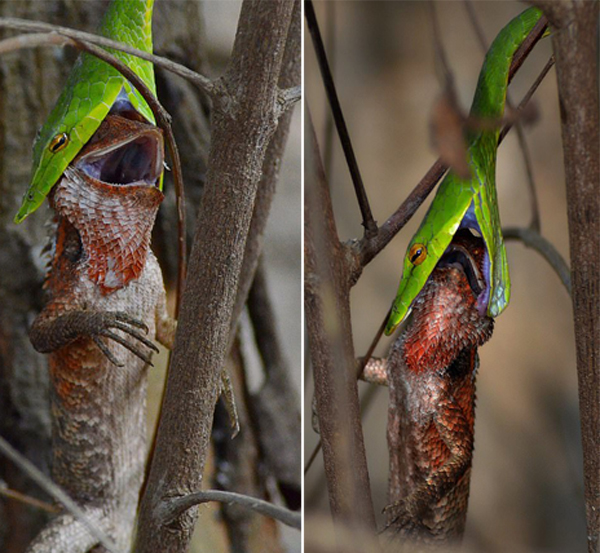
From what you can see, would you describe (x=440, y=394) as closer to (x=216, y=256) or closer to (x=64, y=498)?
(x=216, y=256)

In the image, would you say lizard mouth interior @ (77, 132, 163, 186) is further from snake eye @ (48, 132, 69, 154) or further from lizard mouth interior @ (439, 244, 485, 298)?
lizard mouth interior @ (439, 244, 485, 298)

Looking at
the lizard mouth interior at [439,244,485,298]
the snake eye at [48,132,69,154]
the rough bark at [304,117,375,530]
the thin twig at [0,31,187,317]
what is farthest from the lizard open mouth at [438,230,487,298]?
the snake eye at [48,132,69,154]

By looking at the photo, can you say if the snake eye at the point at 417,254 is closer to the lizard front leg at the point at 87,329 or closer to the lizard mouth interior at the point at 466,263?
the lizard mouth interior at the point at 466,263

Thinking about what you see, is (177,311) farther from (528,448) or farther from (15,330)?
(528,448)

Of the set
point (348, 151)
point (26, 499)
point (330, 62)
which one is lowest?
point (26, 499)

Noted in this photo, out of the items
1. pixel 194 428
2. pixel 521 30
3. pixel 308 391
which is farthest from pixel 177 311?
pixel 521 30

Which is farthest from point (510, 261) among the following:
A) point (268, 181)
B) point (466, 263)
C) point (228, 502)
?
point (228, 502)
